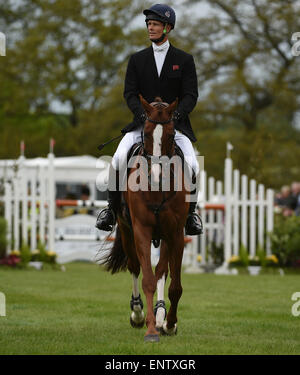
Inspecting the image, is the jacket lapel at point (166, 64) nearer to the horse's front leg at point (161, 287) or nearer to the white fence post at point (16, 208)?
the horse's front leg at point (161, 287)

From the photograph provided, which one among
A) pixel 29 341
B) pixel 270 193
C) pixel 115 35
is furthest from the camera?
pixel 115 35

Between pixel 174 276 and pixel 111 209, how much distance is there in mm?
1255

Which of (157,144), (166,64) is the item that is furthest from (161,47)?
(157,144)

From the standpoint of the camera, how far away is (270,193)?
703 inches

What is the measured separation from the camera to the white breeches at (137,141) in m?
8.91

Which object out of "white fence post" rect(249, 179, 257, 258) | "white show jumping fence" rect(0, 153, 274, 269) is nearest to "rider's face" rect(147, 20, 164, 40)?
"white show jumping fence" rect(0, 153, 274, 269)

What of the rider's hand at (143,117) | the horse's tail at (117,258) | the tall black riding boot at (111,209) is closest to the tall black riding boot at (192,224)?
the tall black riding boot at (111,209)

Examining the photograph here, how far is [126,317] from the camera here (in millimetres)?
9914

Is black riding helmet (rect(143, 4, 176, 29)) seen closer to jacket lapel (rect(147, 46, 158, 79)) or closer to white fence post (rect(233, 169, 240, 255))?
jacket lapel (rect(147, 46, 158, 79))

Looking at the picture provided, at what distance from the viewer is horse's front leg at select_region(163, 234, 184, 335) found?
8500 mm
